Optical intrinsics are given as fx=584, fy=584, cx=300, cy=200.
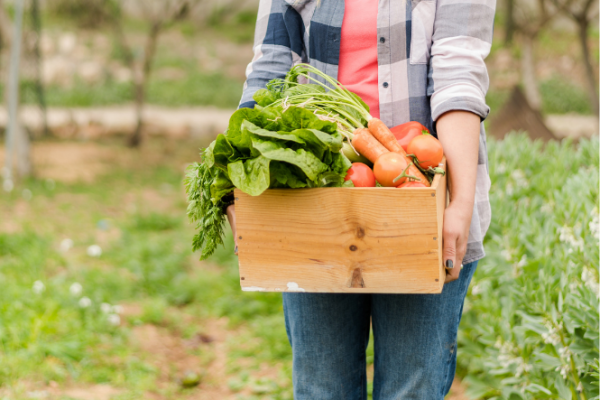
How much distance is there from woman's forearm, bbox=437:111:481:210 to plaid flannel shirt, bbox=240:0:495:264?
0.10 ft

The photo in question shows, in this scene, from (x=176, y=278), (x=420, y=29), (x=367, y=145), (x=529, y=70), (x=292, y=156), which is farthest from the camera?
(x=529, y=70)

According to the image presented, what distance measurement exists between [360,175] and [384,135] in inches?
6.2

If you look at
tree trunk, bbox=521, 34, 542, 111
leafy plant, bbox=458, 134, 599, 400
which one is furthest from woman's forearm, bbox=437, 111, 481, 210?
tree trunk, bbox=521, 34, 542, 111

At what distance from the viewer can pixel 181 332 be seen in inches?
162

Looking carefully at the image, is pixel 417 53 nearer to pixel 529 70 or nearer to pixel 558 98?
pixel 529 70

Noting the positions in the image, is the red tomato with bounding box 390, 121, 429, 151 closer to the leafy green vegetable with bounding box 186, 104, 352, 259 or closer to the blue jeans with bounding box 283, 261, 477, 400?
the leafy green vegetable with bounding box 186, 104, 352, 259

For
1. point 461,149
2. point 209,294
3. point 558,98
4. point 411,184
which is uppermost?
point 558,98

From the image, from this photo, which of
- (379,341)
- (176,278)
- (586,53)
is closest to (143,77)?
(176,278)

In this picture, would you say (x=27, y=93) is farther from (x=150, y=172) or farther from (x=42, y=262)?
(x=42, y=262)

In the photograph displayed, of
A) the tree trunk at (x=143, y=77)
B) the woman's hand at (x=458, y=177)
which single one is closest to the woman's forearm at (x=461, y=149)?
the woman's hand at (x=458, y=177)

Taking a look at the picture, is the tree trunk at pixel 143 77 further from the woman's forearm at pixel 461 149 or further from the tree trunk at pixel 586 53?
the woman's forearm at pixel 461 149

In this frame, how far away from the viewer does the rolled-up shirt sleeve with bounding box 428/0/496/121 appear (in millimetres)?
1601

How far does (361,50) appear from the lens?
176 centimetres

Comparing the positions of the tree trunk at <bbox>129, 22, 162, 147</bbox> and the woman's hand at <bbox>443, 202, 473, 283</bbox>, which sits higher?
the tree trunk at <bbox>129, 22, 162, 147</bbox>
